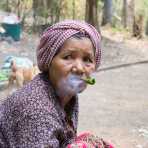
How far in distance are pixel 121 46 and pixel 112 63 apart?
3.10m

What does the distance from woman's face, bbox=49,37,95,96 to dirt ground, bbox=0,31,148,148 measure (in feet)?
12.5

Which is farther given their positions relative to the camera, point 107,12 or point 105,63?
point 107,12

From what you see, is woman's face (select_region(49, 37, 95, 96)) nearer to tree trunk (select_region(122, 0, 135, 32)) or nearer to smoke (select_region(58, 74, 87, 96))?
smoke (select_region(58, 74, 87, 96))

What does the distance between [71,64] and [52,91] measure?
16 cm

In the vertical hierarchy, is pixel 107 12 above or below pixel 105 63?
below

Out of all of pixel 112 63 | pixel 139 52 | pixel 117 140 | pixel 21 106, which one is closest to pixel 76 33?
pixel 21 106

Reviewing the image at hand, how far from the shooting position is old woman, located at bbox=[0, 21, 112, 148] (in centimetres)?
230

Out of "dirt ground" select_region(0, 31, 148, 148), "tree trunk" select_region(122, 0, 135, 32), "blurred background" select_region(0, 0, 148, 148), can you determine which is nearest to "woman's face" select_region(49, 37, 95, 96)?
"blurred background" select_region(0, 0, 148, 148)

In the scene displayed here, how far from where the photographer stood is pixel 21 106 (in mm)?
2348

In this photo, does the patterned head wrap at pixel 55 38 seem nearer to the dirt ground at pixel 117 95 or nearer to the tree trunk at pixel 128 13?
the dirt ground at pixel 117 95

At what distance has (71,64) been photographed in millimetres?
2455

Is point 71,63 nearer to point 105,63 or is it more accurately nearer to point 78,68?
point 78,68

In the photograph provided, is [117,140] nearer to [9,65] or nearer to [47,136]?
[9,65]

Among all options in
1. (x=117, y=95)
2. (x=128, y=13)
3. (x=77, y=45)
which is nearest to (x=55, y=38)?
(x=77, y=45)
